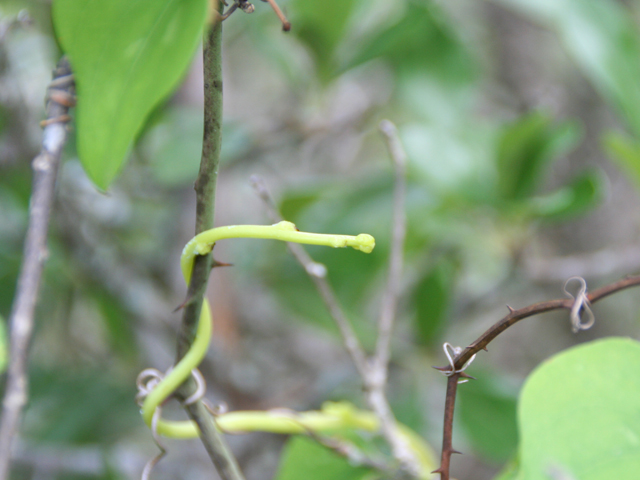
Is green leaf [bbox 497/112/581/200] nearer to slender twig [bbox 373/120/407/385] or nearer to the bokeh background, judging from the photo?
the bokeh background

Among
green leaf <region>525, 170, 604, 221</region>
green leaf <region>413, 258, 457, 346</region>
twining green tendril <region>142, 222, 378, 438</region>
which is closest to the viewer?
twining green tendril <region>142, 222, 378, 438</region>

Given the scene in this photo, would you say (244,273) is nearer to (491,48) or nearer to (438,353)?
(438,353)

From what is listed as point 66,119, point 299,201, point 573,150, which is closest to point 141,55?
point 66,119

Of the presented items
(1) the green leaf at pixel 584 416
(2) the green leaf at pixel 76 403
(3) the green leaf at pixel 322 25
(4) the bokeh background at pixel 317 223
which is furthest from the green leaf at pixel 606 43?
(2) the green leaf at pixel 76 403

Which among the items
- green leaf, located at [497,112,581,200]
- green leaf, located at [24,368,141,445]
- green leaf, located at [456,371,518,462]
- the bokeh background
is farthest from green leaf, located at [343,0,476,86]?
green leaf, located at [24,368,141,445]

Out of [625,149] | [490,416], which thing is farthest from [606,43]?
[490,416]

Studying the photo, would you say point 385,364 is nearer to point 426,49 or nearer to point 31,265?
point 31,265
